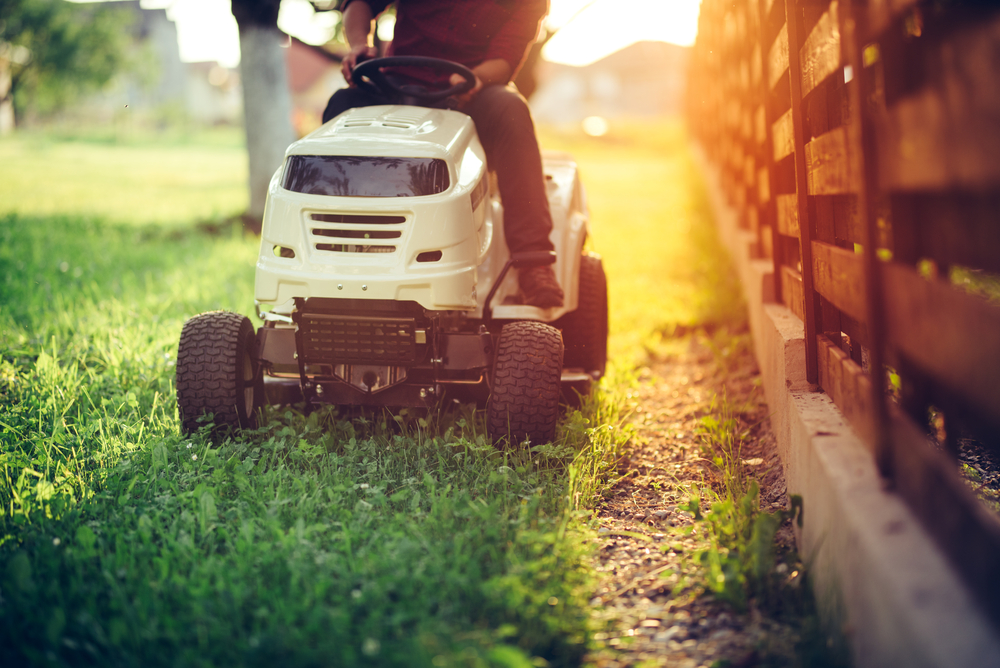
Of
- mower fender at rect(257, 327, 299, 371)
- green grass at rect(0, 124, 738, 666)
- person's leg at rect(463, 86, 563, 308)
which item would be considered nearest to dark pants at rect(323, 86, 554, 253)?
person's leg at rect(463, 86, 563, 308)

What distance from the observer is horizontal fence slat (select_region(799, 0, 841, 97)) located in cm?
226

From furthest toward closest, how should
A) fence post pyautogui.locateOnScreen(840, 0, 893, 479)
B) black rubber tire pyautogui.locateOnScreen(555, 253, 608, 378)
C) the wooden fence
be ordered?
1. black rubber tire pyautogui.locateOnScreen(555, 253, 608, 378)
2. fence post pyautogui.locateOnScreen(840, 0, 893, 479)
3. the wooden fence

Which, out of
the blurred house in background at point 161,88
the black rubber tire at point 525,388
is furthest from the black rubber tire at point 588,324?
the blurred house in background at point 161,88

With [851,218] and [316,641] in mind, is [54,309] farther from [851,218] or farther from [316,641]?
[851,218]

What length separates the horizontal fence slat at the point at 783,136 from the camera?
117 inches

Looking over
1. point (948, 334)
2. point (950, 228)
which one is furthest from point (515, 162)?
point (948, 334)

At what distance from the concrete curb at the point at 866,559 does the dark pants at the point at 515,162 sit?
1.04 metres

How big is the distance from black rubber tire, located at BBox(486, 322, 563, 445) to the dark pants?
426 mm

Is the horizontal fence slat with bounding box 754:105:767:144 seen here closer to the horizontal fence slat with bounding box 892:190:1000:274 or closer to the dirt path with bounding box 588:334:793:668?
the dirt path with bounding box 588:334:793:668

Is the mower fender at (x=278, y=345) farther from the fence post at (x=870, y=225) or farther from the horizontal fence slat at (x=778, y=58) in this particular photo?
the horizontal fence slat at (x=778, y=58)

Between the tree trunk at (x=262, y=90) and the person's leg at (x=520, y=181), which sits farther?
the tree trunk at (x=262, y=90)

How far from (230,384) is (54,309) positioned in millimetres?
2545

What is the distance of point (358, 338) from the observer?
9.27 feet

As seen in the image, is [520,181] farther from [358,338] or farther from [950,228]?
[950,228]
